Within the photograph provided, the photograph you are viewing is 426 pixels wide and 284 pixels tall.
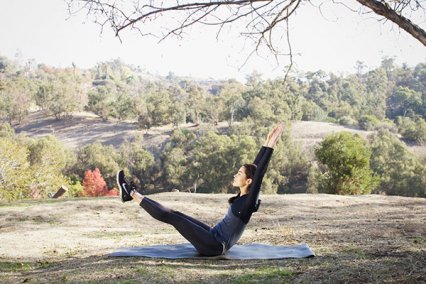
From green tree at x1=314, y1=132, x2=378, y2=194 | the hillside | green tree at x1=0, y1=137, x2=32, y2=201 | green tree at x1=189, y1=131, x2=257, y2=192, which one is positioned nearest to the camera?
green tree at x1=314, y1=132, x2=378, y2=194

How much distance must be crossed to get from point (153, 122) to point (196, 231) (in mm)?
55118

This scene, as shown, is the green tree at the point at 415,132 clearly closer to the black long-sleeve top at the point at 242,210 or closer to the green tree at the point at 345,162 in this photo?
the green tree at the point at 345,162

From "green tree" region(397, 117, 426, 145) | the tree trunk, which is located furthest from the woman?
"green tree" region(397, 117, 426, 145)

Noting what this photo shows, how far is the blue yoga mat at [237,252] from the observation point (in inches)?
219

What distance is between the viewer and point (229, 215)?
542 cm

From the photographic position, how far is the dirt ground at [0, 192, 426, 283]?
4559 mm

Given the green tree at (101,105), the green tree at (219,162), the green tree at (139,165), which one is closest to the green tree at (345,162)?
the green tree at (219,162)

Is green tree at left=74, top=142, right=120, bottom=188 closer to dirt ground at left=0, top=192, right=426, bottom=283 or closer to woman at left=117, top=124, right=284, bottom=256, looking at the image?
dirt ground at left=0, top=192, right=426, bottom=283

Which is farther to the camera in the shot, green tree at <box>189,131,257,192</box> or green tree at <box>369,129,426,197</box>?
green tree at <box>189,131,257,192</box>

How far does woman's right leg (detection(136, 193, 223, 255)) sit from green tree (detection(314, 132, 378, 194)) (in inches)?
471

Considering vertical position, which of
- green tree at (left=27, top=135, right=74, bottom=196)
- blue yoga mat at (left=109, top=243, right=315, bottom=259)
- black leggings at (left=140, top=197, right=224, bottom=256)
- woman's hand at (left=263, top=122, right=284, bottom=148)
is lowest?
green tree at (left=27, top=135, right=74, bottom=196)

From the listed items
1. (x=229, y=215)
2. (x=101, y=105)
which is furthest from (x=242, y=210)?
(x=101, y=105)

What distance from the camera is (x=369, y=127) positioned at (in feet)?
197

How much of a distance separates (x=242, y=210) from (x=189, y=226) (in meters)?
0.61
